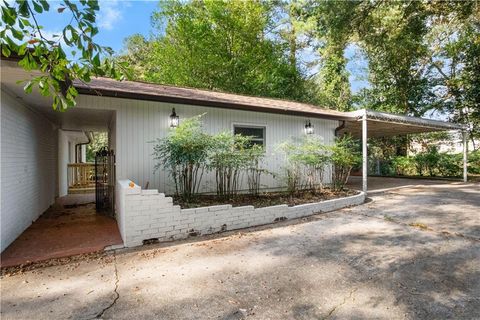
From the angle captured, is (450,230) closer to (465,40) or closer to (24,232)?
(24,232)

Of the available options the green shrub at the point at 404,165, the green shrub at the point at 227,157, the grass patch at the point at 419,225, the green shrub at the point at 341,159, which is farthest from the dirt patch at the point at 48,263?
the green shrub at the point at 404,165

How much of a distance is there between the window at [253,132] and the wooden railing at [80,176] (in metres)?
8.64

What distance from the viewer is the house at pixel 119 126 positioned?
15.4 feet

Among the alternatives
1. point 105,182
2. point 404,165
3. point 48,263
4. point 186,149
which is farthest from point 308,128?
point 404,165

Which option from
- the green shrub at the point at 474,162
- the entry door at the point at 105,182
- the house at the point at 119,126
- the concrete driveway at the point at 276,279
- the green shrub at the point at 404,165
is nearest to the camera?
the concrete driveway at the point at 276,279

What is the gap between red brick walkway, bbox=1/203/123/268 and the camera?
4.18 metres

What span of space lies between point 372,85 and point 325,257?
17928 mm

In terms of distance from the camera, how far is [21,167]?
5.31m

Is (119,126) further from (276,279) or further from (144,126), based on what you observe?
(276,279)

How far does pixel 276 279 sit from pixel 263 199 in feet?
12.1

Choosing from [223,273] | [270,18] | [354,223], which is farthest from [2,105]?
[270,18]

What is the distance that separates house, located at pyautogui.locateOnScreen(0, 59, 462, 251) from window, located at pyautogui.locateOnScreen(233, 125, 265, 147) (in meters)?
0.03

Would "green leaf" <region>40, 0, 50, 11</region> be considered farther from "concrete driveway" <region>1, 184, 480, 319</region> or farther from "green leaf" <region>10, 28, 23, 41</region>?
"concrete driveway" <region>1, 184, 480, 319</region>

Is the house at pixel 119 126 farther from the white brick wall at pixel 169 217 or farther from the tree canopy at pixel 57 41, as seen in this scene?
the tree canopy at pixel 57 41
